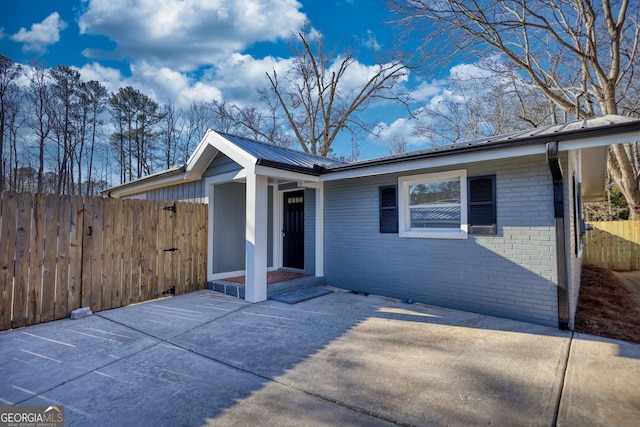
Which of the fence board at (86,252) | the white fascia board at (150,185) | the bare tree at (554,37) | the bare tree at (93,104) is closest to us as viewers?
the fence board at (86,252)

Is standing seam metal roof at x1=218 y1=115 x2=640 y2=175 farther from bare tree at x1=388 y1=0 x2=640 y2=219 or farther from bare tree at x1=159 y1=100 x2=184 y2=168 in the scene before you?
bare tree at x1=159 y1=100 x2=184 y2=168

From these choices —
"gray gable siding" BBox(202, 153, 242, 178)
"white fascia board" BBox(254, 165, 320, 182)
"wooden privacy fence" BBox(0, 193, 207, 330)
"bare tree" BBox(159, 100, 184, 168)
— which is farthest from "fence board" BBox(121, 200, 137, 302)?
"bare tree" BBox(159, 100, 184, 168)

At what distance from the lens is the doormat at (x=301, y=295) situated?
5929 mm

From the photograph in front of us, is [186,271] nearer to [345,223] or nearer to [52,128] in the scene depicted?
[345,223]

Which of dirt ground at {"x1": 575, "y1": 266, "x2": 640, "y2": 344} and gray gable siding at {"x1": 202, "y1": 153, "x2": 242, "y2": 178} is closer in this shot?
dirt ground at {"x1": 575, "y1": 266, "x2": 640, "y2": 344}

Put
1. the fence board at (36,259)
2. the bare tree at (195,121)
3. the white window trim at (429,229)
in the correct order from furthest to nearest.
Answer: the bare tree at (195,121) → the white window trim at (429,229) → the fence board at (36,259)

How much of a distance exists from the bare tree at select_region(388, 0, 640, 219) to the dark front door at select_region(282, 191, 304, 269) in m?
7.19

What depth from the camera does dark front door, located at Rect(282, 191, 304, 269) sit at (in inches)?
316

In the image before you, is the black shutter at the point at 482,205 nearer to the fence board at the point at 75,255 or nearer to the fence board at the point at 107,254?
the fence board at the point at 107,254

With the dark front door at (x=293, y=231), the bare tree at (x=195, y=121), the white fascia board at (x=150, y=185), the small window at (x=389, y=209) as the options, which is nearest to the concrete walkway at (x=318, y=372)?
the small window at (x=389, y=209)

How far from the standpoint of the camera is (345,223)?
275 inches

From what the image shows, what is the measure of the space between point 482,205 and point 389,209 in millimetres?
1731

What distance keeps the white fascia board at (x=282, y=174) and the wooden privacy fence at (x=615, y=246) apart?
10.7 metres

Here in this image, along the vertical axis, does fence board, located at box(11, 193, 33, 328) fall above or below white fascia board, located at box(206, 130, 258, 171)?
below
